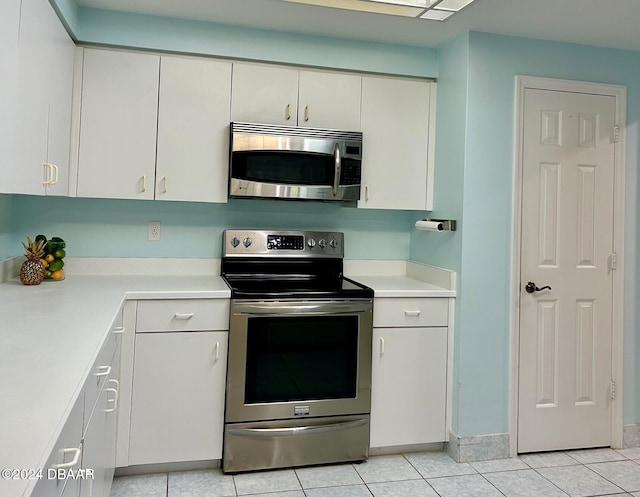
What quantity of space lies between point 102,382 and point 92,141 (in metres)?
1.52

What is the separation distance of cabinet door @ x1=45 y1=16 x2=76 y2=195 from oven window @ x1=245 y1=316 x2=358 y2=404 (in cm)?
113

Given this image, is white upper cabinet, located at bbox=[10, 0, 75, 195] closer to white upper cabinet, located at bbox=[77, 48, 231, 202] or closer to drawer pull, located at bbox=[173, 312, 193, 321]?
white upper cabinet, located at bbox=[77, 48, 231, 202]

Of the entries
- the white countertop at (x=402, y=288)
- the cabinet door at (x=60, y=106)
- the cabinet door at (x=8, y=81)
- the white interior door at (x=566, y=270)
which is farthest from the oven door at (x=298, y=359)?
the cabinet door at (x=8, y=81)

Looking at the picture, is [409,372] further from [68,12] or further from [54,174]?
[68,12]

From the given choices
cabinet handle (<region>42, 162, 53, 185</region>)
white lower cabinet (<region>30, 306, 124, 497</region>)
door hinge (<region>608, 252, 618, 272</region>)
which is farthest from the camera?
door hinge (<region>608, 252, 618, 272</region>)

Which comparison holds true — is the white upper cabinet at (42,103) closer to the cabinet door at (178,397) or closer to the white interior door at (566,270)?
the cabinet door at (178,397)

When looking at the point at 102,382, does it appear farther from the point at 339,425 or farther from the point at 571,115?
the point at 571,115

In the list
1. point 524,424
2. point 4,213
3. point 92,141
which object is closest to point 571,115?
point 524,424

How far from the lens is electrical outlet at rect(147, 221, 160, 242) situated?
307cm

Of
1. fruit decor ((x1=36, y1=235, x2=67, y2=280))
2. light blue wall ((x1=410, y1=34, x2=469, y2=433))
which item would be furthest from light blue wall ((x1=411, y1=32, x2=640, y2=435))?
fruit decor ((x1=36, y1=235, x2=67, y2=280))

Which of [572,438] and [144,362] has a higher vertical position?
[144,362]

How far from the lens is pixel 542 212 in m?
2.92

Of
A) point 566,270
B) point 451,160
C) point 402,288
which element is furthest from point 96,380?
point 566,270

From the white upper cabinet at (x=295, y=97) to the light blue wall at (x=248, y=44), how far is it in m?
0.07
